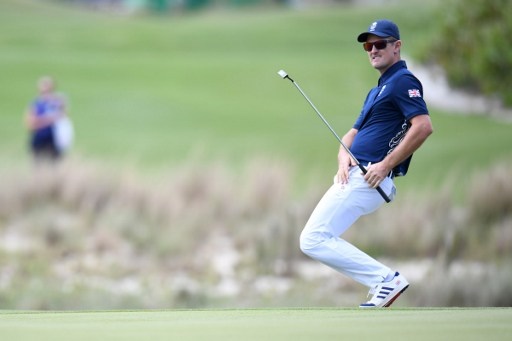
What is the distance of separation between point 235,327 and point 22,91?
83.5 feet

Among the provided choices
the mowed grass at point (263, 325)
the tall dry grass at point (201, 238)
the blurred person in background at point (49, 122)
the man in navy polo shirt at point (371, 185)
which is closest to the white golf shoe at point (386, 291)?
the man in navy polo shirt at point (371, 185)

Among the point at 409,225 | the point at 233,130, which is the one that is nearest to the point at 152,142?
the point at 233,130

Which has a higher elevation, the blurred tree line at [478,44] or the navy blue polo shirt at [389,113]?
the blurred tree line at [478,44]

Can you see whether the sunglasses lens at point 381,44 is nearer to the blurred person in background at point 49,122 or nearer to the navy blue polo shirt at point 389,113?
the navy blue polo shirt at point 389,113

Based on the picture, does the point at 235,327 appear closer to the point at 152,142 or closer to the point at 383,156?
the point at 383,156

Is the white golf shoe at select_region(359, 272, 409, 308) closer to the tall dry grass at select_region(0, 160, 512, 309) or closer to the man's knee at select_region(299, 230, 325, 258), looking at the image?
the man's knee at select_region(299, 230, 325, 258)

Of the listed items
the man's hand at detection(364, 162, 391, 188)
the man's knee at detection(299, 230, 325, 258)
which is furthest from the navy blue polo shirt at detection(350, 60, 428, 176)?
the man's knee at detection(299, 230, 325, 258)

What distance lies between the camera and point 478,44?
1705 centimetres

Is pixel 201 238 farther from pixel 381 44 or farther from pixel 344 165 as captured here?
pixel 381 44

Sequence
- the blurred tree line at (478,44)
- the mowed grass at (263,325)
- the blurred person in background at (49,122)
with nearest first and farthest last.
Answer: the mowed grass at (263,325), the blurred tree line at (478,44), the blurred person in background at (49,122)

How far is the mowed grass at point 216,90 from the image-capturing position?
25.3m

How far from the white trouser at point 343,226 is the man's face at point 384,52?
0.68 meters

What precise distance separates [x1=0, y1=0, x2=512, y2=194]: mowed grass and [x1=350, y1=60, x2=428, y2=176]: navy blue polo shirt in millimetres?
11062

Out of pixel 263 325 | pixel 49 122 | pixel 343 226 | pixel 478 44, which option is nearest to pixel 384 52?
pixel 343 226
